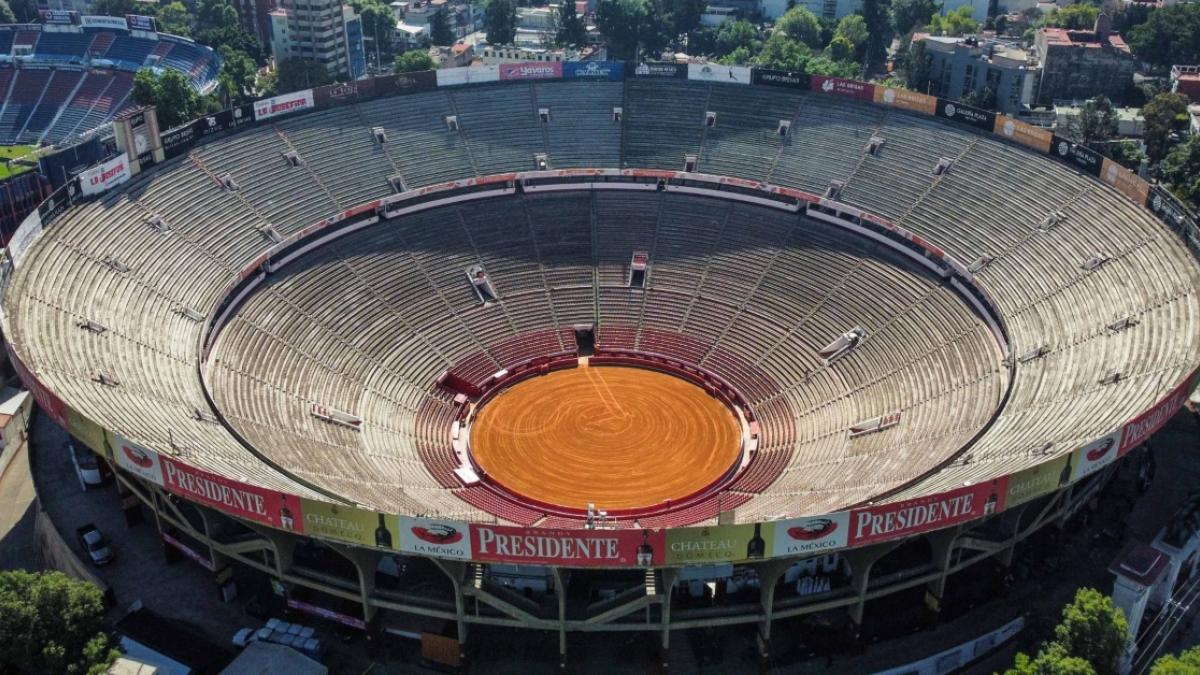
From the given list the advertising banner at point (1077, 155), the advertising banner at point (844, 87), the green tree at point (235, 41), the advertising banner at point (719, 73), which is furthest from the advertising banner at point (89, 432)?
the green tree at point (235, 41)

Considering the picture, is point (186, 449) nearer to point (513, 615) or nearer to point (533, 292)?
point (513, 615)

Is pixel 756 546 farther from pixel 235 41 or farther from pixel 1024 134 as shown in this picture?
pixel 235 41

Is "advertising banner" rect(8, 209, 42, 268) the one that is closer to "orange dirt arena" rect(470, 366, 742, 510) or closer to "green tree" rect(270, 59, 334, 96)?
"orange dirt arena" rect(470, 366, 742, 510)

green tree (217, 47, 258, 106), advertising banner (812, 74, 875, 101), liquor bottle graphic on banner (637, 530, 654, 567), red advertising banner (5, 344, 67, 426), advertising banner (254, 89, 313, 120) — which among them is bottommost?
liquor bottle graphic on banner (637, 530, 654, 567)

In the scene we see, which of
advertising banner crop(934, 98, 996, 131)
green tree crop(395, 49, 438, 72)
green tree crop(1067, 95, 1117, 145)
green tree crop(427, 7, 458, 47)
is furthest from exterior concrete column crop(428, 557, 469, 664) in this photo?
green tree crop(427, 7, 458, 47)

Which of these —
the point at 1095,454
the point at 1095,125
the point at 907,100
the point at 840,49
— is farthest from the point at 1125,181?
the point at 840,49

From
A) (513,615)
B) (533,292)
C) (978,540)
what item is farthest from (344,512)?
Answer: (533,292)
